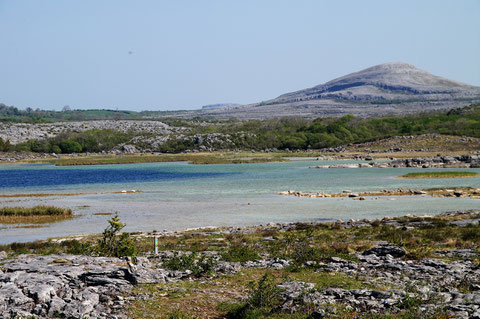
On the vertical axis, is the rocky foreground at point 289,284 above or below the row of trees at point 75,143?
below

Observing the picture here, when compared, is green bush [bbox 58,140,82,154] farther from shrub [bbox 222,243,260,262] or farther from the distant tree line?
shrub [bbox 222,243,260,262]

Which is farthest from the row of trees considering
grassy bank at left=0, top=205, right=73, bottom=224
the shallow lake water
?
grassy bank at left=0, top=205, right=73, bottom=224

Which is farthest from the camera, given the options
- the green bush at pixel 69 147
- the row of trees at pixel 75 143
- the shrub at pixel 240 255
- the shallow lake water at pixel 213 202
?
the green bush at pixel 69 147

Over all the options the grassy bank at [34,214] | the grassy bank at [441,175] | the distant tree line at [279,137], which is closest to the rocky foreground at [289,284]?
the grassy bank at [34,214]

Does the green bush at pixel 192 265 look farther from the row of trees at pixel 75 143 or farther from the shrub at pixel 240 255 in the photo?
the row of trees at pixel 75 143

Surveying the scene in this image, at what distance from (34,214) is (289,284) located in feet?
94.3

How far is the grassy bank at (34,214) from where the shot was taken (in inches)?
1378

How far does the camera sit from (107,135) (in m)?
158

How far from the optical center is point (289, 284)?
1324 centimetres

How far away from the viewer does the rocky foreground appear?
36.3 ft

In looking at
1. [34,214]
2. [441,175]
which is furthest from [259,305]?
[441,175]

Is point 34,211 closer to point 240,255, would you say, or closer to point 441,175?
point 240,255

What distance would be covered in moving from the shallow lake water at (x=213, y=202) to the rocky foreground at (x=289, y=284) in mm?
14312

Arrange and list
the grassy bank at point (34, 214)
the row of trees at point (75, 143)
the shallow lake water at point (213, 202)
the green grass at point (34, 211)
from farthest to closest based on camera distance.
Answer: the row of trees at point (75, 143), the green grass at point (34, 211), the grassy bank at point (34, 214), the shallow lake water at point (213, 202)
